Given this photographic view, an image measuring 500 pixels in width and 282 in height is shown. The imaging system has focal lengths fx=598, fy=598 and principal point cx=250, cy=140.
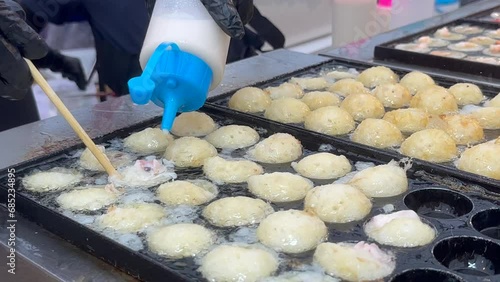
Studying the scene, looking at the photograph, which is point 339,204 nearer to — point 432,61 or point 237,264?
point 237,264

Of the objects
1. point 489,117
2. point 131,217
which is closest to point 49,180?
point 131,217

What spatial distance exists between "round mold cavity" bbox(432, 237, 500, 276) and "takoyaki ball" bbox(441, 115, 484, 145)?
1.86 feet

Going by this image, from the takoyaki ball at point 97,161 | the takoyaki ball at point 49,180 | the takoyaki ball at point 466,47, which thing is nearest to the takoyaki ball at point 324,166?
the takoyaki ball at point 97,161

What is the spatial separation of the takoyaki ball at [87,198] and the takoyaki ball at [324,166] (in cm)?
50

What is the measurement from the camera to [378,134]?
176 cm

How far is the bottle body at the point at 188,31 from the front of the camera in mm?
1456

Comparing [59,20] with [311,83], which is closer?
[311,83]

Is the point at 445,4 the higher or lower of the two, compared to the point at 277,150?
lower

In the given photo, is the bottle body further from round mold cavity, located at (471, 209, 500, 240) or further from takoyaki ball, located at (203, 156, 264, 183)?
round mold cavity, located at (471, 209, 500, 240)

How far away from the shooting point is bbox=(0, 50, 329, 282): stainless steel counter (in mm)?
1269

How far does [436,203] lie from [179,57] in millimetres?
722

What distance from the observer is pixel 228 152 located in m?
1.77

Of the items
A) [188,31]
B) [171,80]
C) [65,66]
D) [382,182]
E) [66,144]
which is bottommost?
[65,66]

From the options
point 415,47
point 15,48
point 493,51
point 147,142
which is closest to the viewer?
point 15,48
